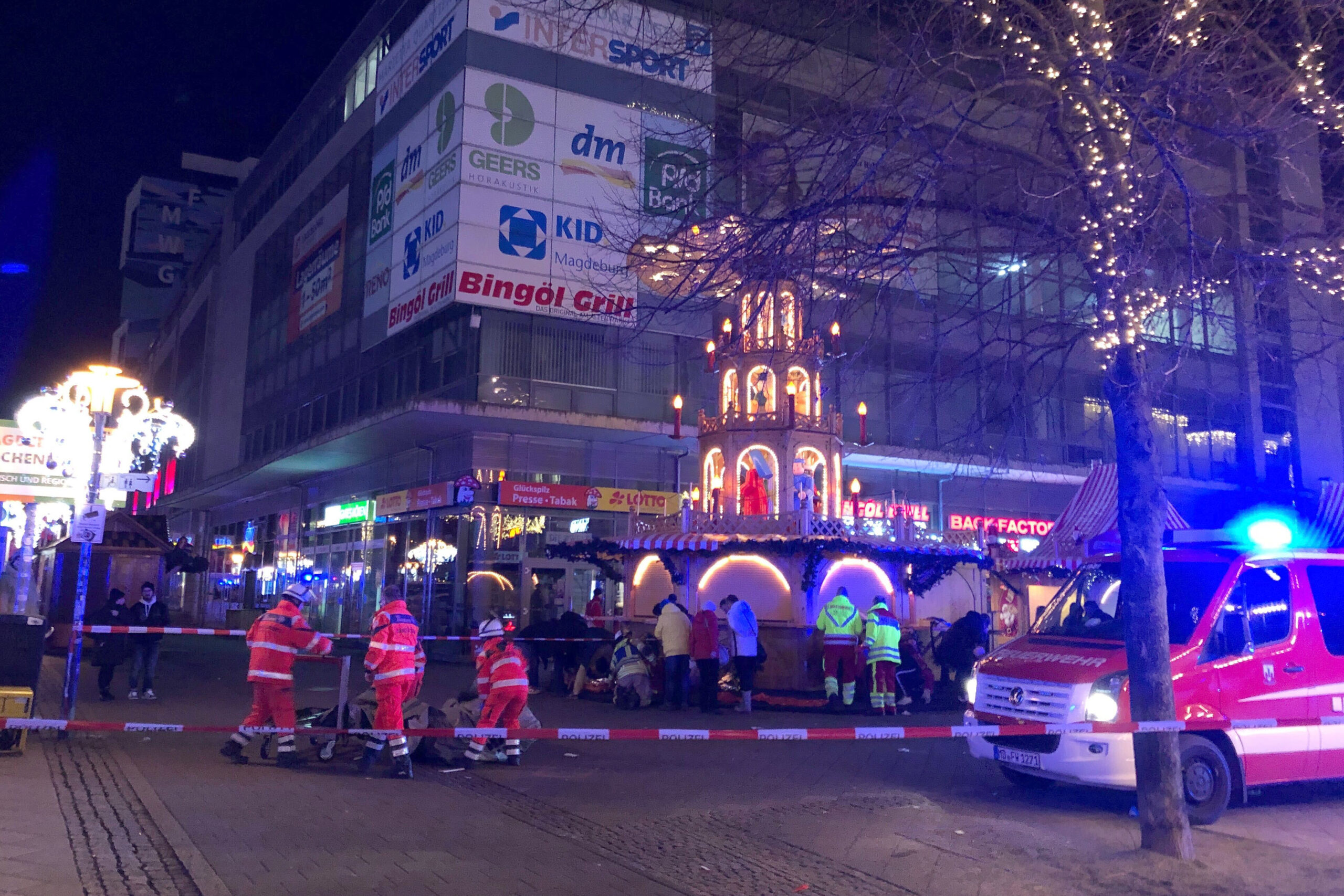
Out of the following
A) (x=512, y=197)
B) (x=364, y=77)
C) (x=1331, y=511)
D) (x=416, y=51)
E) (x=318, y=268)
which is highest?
(x=364, y=77)

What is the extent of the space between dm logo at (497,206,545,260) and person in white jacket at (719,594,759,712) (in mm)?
13672

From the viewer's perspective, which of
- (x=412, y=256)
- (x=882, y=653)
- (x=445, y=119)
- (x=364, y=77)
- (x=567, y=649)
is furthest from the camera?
(x=364, y=77)

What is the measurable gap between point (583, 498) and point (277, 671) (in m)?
17.2

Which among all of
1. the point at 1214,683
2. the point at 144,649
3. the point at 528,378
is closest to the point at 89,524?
the point at 144,649

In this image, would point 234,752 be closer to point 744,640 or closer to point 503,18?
point 744,640

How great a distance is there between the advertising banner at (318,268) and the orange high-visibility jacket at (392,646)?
2583 centimetres

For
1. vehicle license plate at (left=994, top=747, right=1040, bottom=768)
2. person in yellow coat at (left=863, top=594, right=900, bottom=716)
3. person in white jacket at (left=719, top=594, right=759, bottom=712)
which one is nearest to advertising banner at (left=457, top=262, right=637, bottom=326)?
person in white jacket at (left=719, top=594, right=759, bottom=712)

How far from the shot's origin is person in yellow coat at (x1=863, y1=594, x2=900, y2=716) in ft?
50.1

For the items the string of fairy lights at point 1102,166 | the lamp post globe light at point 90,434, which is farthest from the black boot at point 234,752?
the string of fairy lights at point 1102,166

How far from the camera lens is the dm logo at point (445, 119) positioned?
26406 mm

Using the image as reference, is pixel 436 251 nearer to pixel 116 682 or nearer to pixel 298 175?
pixel 116 682

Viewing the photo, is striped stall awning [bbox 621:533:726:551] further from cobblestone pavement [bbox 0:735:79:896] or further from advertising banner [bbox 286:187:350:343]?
advertising banner [bbox 286:187:350:343]

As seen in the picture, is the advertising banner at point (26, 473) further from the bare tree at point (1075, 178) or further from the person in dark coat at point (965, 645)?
the bare tree at point (1075, 178)

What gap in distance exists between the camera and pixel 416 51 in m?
29.4
